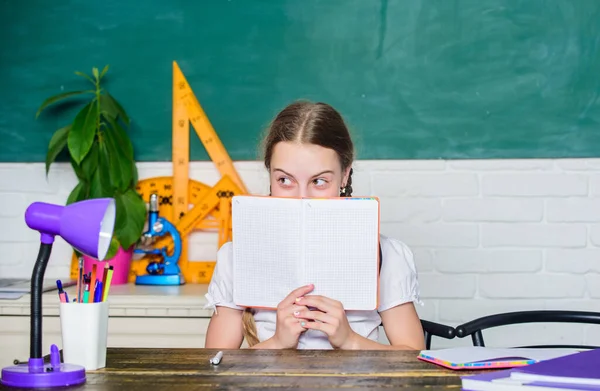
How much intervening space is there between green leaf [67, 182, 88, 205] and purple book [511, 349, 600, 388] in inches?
60.4

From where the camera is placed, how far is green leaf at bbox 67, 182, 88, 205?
218 cm

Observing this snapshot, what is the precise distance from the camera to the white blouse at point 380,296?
151cm

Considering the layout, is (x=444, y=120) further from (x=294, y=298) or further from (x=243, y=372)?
(x=243, y=372)

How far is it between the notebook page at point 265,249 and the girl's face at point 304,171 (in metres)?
0.19

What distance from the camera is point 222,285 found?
1.55m

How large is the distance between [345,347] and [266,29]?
1257 millimetres

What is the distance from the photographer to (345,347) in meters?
1.36

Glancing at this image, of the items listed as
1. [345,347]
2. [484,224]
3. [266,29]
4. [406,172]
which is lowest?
[345,347]

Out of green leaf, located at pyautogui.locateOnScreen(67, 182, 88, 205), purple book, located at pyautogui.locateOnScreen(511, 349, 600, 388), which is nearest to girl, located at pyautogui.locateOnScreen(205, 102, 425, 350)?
purple book, located at pyautogui.locateOnScreen(511, 349, 600, 388)

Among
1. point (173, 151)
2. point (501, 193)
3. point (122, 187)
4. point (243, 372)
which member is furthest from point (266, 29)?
point (243, 372)

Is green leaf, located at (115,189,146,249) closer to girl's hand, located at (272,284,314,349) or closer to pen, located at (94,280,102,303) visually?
girl's hand, located at (272,284,314,349)

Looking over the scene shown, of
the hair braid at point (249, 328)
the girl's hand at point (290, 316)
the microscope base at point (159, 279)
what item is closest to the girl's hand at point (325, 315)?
the girl's hand at point (290, 316)

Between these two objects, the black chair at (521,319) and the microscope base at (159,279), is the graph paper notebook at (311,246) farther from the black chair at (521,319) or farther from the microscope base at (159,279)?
the microscope base at (159,279)

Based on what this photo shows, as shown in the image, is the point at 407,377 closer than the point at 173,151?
Yes
